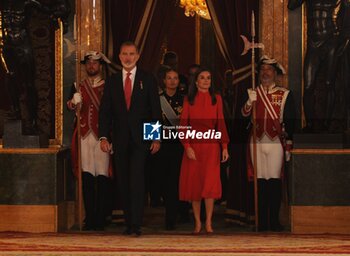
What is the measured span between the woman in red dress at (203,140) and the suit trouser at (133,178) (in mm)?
491

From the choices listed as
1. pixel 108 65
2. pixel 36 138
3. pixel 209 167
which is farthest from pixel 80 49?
pixel 209 167

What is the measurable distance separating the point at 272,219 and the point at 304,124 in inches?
40.2

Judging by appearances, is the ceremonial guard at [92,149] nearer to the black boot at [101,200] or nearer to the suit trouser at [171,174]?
the black boot at [101,200]

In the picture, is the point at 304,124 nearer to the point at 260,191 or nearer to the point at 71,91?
the point at 260,191

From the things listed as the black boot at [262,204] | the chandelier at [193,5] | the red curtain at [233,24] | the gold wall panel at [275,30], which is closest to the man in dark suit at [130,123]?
the black boot at [262,204]

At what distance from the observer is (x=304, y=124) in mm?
9359

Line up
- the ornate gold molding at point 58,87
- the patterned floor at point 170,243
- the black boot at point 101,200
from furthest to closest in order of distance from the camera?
the ornate gold molding at point 58,87 < the black boot at point 101,200 < the patterned floor at point 170,243

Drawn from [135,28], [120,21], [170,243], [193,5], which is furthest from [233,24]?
[193,5]

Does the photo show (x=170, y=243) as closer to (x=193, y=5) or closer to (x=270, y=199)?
(x=270, y=199)

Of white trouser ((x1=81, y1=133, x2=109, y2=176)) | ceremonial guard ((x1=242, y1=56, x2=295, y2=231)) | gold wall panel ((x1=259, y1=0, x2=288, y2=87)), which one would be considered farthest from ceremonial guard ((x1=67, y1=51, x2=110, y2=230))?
gold wall panel ((x1=259, y1=0, x2=288, y2=87))

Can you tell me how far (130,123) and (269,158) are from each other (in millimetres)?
1409

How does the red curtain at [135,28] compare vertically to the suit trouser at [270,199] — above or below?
above

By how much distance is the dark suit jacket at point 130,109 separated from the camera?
26.9ft

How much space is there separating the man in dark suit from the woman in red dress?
0.37 meters
